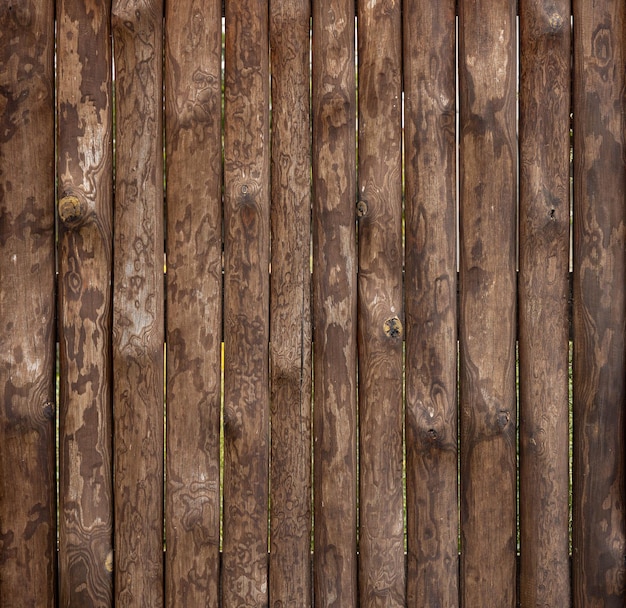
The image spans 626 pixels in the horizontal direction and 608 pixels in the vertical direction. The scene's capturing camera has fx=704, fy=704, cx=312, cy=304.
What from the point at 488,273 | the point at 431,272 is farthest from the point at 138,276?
the point at 488,273

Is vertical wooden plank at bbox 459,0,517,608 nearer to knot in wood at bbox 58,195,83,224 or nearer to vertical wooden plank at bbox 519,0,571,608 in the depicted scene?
vertical wooden plank at bbox 519,0,571,608

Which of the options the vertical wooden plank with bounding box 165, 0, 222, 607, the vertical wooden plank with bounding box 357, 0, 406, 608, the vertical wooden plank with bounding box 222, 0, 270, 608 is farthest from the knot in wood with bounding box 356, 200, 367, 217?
the vertical wooden plank with bounding box 165, 0, 222, 607

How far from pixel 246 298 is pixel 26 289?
0.74 m

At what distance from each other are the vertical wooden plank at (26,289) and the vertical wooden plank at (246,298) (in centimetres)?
60

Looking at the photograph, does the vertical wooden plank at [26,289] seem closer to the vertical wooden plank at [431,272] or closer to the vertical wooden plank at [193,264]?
the vertical wooden plank at [193,264]

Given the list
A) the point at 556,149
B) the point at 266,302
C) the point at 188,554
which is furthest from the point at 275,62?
the point at 188,554

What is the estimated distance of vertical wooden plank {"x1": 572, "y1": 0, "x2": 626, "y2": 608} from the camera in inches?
93.3

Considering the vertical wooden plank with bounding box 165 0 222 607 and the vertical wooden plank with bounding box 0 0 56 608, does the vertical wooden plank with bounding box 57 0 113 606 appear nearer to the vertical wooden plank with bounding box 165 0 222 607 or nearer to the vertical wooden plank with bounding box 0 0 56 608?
the vertical wooden plank with bounding box 0 0 56 608

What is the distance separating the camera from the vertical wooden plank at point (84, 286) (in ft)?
7.75

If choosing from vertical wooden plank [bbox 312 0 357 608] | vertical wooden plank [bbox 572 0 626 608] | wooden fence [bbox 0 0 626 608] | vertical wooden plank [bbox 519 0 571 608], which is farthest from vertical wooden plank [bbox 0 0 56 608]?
vertical wooden plank [bbox 572 0 626 608]

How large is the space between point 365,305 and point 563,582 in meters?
1.16

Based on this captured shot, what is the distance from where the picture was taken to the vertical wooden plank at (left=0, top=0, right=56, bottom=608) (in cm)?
236

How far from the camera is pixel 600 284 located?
237 cm

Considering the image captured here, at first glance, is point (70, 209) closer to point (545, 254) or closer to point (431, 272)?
point (431, 272)
